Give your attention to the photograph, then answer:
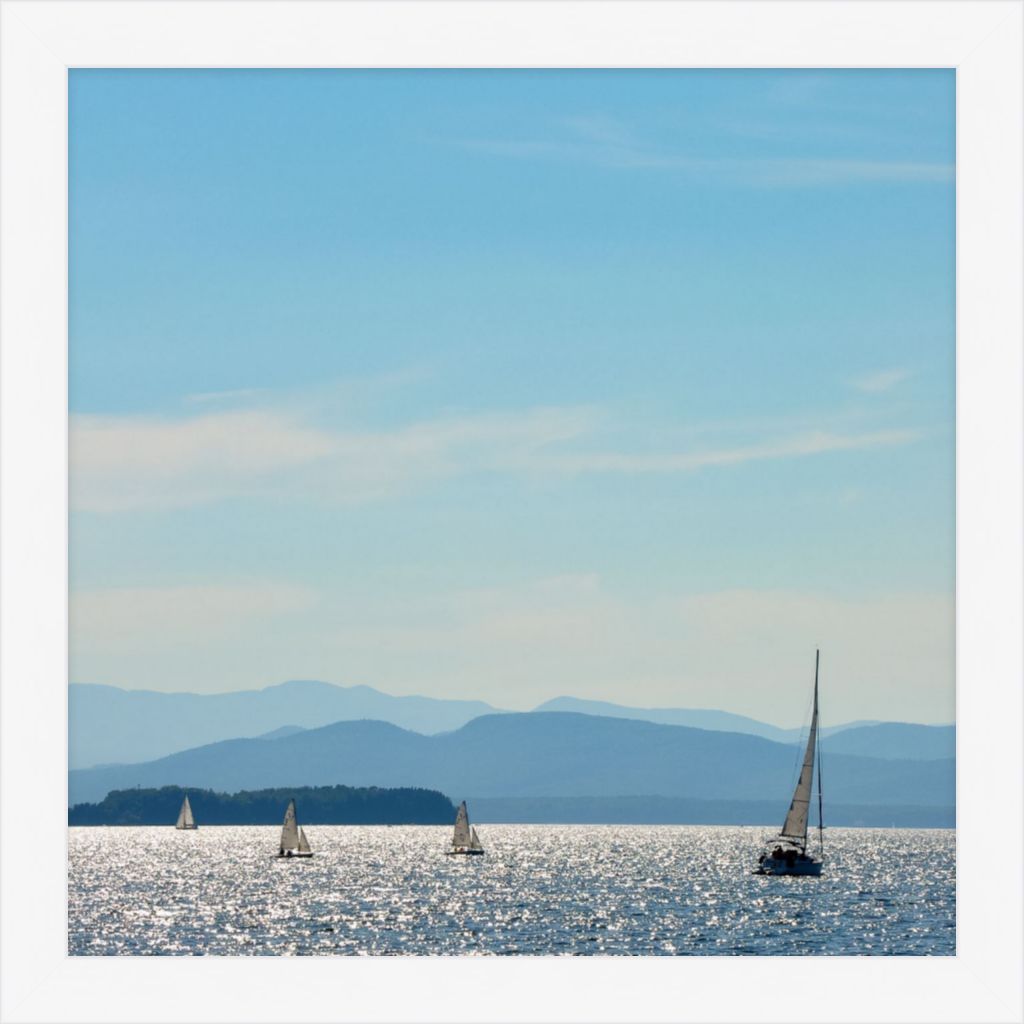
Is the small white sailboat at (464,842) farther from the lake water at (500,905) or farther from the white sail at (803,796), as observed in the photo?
the white sail at (803,796)

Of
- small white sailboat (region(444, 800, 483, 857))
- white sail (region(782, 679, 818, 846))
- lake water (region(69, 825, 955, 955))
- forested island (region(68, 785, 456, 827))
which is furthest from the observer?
forested island (region(68, 785, 456, 827))

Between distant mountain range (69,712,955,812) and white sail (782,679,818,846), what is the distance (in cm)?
11494

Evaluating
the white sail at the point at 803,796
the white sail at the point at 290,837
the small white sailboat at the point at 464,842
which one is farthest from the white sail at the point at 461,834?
the white sail at the point at 803,796

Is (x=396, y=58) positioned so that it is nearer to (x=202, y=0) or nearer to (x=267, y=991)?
(x=202, y=0)

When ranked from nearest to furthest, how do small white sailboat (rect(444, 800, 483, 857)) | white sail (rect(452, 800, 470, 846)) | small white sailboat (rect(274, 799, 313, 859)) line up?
1. small white sailboat (rect(274, 799, 313, 859))
2. white sail (rect(452, 800, 470, 846))
3. small white sailboat (rect(444, 800, 483, 857))

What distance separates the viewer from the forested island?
143 meters

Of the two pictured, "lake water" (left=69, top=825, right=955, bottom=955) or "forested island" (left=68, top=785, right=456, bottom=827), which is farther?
"forested island" (left=68, top=785, right=456, bottom=827)

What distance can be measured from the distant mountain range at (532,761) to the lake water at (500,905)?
88345 mm

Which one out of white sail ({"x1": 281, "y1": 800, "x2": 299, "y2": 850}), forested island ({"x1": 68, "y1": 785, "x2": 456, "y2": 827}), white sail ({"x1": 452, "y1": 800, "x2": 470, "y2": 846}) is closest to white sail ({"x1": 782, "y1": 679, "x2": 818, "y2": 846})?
white sail ({"x1": 281, "y1": 800, "x2": 299, "y2": 850})

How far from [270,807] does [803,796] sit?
110 m

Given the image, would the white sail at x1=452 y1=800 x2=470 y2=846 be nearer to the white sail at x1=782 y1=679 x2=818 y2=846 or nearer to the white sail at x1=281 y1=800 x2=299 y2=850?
the white sail at x1=281 y1=800 x2=299 y2=850

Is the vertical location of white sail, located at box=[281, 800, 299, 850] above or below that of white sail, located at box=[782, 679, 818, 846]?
below

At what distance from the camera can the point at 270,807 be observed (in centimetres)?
15125

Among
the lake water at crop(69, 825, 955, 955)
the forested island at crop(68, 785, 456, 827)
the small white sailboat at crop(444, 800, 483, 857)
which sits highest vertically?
the lake water at crop(69, 825, 955, 955)
